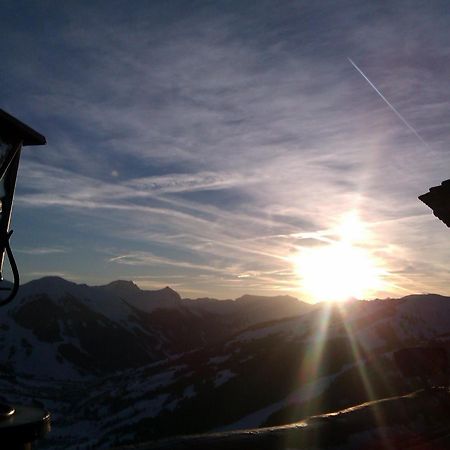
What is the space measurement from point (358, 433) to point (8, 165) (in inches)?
155

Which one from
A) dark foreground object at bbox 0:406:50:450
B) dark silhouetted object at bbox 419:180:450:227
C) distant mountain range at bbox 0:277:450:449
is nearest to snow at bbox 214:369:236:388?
distant mountain range at bbox 0:277:450:449

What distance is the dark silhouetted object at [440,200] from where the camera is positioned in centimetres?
749

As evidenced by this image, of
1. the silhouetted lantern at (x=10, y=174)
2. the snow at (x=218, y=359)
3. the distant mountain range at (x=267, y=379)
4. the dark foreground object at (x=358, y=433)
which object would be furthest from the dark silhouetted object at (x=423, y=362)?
the snow at (x=218, y=359)

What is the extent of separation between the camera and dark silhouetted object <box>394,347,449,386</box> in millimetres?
6387

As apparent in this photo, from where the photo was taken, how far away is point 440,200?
7637mm

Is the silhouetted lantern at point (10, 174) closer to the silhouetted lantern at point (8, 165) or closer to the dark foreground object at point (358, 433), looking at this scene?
the silhouetted lantern at point (8, 165)

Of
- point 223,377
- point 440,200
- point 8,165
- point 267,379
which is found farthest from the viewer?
point 223,377

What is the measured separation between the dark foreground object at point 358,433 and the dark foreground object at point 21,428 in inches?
45.3

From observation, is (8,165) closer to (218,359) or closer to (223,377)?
(223,377)

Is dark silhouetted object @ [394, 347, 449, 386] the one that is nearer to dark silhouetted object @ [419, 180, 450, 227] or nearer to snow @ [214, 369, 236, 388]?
dark silhouetted object @ [419, 180, 450, 227]

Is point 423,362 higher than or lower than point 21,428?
lower

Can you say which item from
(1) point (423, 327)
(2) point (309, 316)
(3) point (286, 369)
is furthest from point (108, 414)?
(1) point (423, 327)

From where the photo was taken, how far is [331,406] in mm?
52156

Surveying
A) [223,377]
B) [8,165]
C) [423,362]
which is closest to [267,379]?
[223,377]
